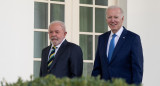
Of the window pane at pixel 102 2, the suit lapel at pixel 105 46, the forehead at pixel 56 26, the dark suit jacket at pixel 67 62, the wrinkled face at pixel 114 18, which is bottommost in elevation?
the dark suit jacket at pixel 67 62

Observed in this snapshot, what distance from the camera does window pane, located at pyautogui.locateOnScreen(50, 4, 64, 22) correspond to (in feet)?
28.1

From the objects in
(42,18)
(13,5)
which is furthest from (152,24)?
(13,5)

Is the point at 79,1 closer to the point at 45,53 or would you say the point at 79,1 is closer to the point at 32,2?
the point at 32,2

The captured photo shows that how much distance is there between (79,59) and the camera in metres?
6.14

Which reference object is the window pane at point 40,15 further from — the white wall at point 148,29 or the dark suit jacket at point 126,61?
the dark suit jacket at point 126,61

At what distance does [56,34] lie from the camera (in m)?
6.10

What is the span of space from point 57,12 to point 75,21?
0.39 m

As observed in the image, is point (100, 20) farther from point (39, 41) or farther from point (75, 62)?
point (75, 62)

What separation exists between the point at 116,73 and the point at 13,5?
2.92 metres

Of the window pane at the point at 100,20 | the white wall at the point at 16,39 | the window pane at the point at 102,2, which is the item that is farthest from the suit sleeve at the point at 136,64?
the window pane at the point at 102,2

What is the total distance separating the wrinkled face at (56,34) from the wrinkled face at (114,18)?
75cm

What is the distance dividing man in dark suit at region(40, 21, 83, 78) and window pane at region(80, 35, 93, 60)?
2628mm

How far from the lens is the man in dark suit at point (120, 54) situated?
18.4ft

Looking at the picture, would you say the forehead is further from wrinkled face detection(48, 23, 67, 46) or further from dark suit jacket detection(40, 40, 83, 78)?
dark suit jacket detection(40, 40, 83, 78)
